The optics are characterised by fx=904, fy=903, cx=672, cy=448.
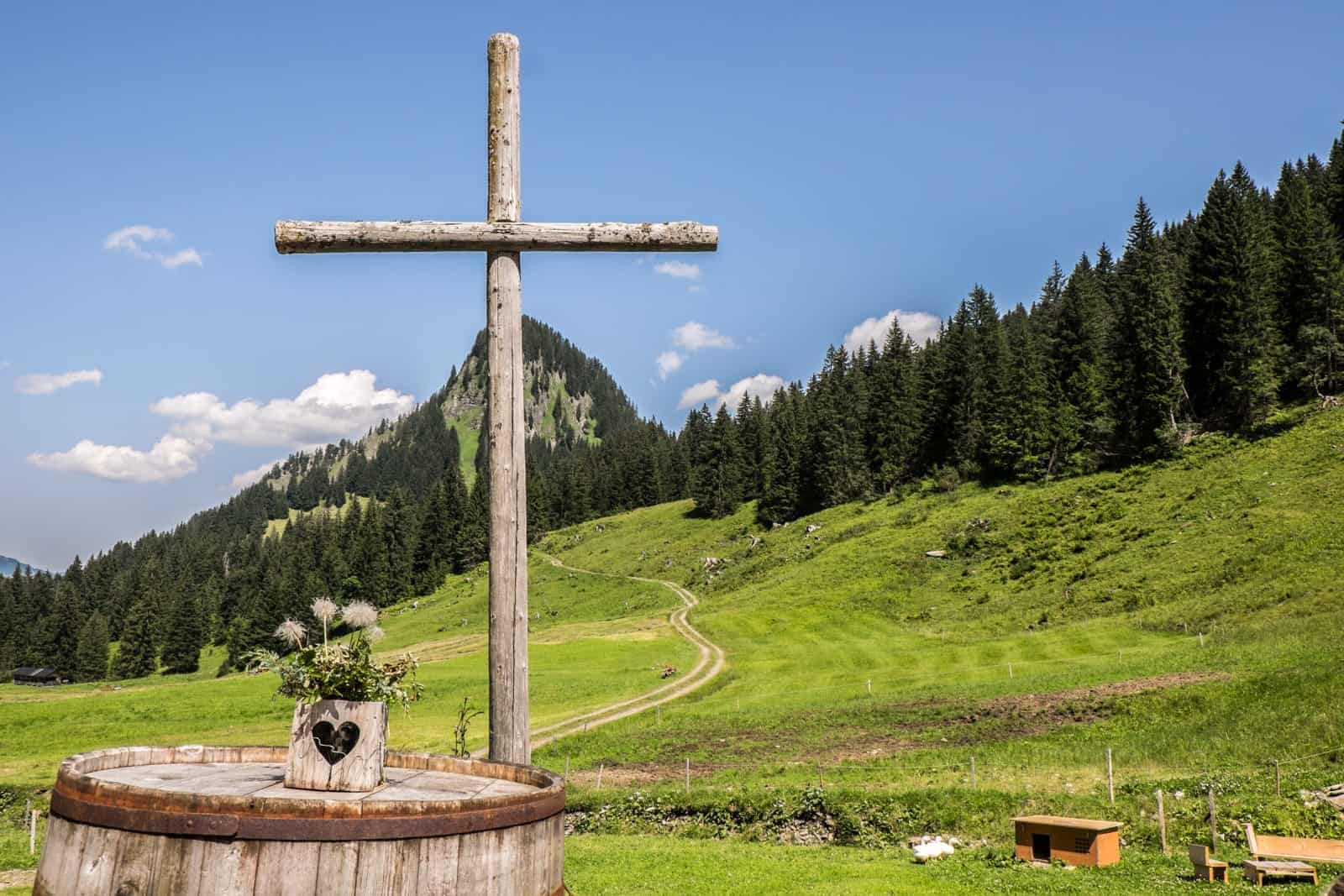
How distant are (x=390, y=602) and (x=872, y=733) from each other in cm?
11143

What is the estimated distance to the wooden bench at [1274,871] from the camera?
44.4 feet

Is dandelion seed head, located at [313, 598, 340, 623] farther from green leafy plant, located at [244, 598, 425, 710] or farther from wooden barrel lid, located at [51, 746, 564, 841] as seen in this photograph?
wooden barrel lid, located at [51, 746, 564, 841]

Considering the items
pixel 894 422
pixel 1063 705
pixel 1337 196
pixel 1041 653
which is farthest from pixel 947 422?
pixel 1063 705

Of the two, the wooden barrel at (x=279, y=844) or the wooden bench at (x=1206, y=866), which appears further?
the wooden bench at (x=1206, y=866)

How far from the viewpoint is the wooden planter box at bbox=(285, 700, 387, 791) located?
5.96 metres

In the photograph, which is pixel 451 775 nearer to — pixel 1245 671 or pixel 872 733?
pixel 872 733

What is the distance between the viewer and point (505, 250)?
8062 millimetres

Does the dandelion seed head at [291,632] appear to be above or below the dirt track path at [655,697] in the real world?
above

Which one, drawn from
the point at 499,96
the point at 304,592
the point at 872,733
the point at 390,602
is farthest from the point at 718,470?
the point at 499,96

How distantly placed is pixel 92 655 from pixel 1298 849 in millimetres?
144363

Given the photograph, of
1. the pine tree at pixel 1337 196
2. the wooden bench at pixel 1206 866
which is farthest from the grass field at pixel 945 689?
the pine tree at pixel 1337 196

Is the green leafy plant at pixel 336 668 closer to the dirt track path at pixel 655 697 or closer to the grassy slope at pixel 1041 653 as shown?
the grassy slope at pixel 1041 653

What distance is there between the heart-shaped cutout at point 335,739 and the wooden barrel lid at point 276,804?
0.30 metres

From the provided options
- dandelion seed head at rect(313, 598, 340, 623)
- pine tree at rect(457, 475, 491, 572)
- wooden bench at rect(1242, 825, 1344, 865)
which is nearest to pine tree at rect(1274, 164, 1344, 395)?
wooden bench at rect(1242, 825, 1344, 865)
